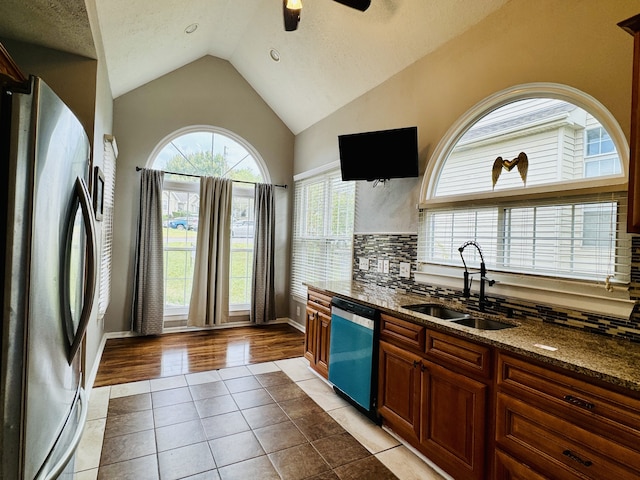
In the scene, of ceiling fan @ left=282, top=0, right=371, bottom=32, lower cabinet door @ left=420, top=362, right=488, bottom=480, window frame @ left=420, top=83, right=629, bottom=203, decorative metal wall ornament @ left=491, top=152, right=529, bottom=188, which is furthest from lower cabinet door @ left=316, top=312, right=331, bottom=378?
ceiling fan @ left=282, top=0, right=371, bottom=32

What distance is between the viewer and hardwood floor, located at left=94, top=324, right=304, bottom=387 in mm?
3523

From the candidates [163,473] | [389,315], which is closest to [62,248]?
[163,473]

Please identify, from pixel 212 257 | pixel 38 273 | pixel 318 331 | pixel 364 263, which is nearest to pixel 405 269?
pixel 364 263

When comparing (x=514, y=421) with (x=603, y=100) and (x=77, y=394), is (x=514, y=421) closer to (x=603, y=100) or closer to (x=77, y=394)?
(x=603, y=100)

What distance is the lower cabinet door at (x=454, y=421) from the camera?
1.82 meters

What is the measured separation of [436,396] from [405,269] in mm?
1331

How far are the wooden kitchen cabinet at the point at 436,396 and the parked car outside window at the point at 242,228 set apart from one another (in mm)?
3329

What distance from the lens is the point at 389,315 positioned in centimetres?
250

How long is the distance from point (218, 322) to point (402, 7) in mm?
4299

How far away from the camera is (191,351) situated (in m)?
4.16

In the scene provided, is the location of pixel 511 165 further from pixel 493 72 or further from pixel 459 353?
pixel 459 353

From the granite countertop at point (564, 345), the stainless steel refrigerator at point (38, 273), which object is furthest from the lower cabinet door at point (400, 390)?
the stainless steel refrigerator at point (38, 273)

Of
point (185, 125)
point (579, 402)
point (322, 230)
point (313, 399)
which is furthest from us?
point (185, 125)

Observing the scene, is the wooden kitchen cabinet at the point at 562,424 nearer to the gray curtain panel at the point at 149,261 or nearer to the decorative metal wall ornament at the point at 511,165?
the decorative metal wall ornament at the point at 511,165
